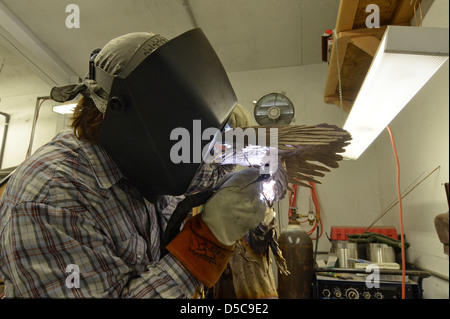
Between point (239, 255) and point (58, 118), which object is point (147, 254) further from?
point (58, 118)

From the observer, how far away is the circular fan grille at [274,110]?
2.15m

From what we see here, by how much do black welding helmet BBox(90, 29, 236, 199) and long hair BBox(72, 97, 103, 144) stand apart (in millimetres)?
95

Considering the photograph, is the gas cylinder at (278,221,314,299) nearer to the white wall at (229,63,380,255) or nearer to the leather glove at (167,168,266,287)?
the white wall at (229,63,380,255)

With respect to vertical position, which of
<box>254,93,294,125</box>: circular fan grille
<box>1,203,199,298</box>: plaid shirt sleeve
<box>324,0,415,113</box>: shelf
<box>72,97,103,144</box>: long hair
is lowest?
<box>1,203,199,298</box>: plaid shirt sleeve

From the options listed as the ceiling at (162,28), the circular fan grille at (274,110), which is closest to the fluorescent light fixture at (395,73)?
the circular fan grille at (274,110)

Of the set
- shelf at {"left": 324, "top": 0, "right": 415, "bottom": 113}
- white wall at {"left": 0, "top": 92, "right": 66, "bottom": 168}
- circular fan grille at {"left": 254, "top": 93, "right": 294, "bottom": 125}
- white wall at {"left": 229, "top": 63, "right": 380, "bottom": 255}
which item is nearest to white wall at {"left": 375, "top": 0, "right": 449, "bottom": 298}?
shelf at {"left": 324, "top": 0, "right": 415, "bottom": 113}

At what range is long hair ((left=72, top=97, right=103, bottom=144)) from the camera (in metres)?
0.81

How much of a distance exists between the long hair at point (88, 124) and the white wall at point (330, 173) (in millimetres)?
1376

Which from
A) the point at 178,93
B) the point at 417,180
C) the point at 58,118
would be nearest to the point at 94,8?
the point at 58,118

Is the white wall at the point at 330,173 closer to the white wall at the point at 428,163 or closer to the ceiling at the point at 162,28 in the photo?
the ceiling at the point at 162,28

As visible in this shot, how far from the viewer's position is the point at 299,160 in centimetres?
89

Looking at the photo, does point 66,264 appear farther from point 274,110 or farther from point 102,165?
point 274,110

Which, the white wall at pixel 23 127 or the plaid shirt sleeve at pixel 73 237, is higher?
the white wall at pixel 23 127

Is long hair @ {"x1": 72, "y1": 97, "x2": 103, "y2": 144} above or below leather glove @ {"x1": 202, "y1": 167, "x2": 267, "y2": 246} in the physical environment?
above
